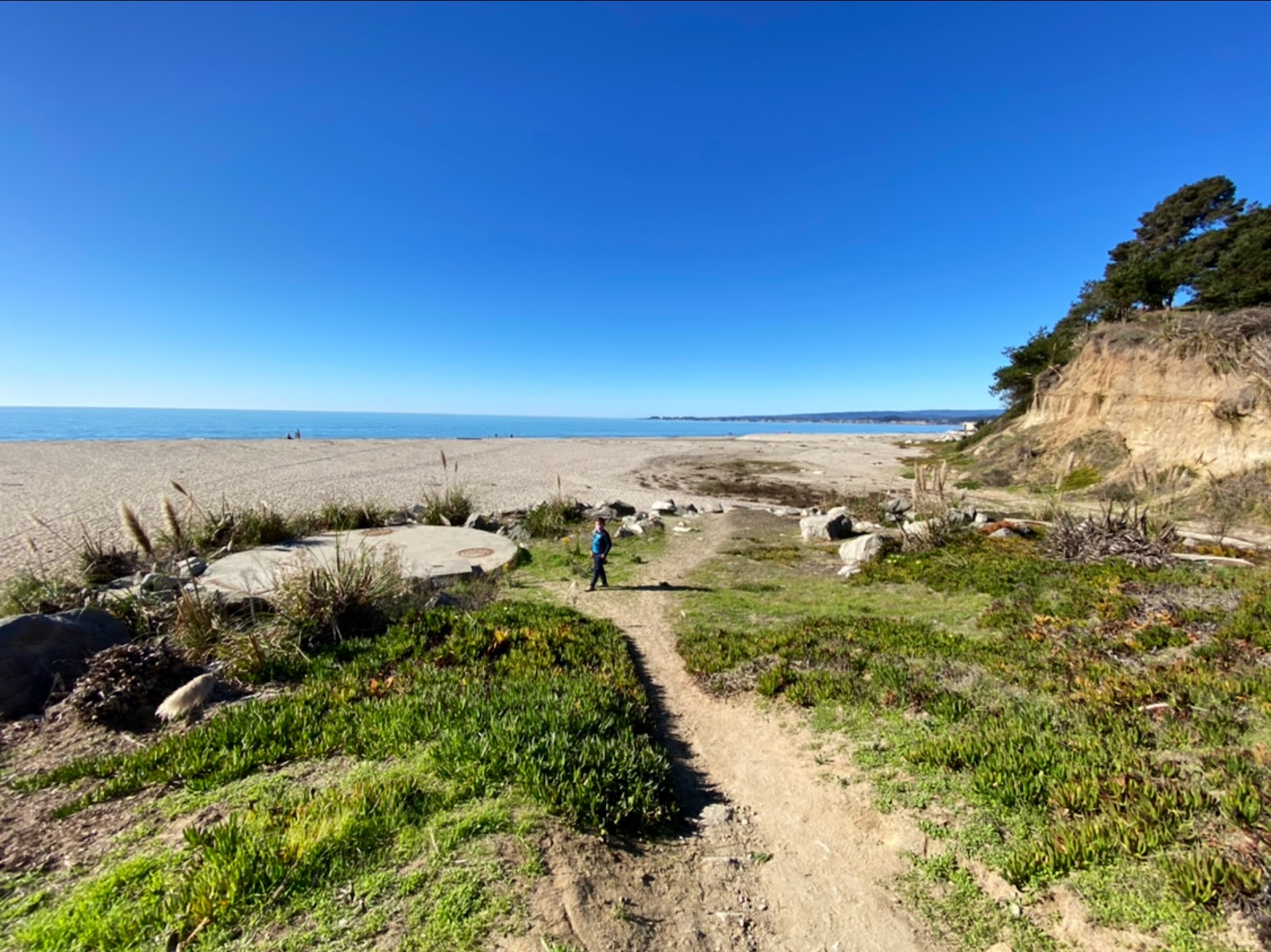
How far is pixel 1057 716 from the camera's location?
4.80 metres

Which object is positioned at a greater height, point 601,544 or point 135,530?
point 135,530

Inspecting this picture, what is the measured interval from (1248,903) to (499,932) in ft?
12.5

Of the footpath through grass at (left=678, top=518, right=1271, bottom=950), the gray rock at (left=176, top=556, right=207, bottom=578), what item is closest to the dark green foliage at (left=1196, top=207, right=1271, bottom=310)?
the footpath through grass at (left=678, top=518, right=1271, bottom=950)

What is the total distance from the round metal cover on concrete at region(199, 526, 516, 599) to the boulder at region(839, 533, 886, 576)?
25.6ft

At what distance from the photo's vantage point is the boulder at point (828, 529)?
50.3 ft

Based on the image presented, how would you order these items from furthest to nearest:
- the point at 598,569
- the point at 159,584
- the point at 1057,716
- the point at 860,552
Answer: the point at 860,552 → the point at 598,569 → the point at 159,584 → the point at 1057,716

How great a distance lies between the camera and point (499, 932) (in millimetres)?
2725

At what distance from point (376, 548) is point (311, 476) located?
2391 centimetres

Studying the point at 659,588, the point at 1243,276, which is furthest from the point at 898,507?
the point at 1243,276

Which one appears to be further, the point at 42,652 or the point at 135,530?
the point at 135,530

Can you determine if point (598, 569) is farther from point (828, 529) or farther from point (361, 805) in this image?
point (828, 529)

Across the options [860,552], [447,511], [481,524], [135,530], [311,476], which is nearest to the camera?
[135,530]

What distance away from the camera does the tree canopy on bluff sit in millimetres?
28375

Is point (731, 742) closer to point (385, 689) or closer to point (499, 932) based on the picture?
point (499, 932)
